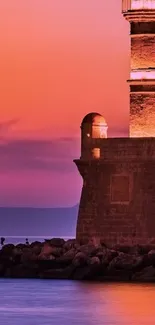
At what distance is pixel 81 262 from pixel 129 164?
3579 mm

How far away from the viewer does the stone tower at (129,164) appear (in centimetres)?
4272

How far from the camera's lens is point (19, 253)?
42156 mm

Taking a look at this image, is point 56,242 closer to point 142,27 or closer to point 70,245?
point 70,245

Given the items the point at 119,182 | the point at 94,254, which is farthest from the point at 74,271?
the point at 119,182

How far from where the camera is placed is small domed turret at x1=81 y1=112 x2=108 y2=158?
43.5 metres

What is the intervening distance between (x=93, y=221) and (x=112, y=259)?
2906mm

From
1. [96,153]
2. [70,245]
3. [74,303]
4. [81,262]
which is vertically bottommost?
[74,303]

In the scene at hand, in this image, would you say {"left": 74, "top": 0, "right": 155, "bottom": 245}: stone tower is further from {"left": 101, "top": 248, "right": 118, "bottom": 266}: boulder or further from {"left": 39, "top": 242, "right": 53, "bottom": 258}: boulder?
{"left": 101, "top": 248, "right": 118, "bottom": 266}: boulder

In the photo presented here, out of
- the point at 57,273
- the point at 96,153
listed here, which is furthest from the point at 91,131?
the point at 57,273

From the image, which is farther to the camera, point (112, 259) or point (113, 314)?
point (112, 259)

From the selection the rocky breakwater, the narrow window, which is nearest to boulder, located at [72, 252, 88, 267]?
the rocky breakwater

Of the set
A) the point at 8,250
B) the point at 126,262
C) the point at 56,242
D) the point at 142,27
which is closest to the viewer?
the point at 126,262

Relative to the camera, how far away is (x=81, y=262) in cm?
4059

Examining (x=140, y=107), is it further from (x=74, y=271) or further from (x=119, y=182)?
(x=74, y=271)
